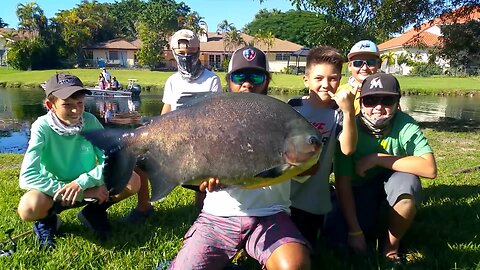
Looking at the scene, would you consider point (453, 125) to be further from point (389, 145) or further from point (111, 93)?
point (111, 93)

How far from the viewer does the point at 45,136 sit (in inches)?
152

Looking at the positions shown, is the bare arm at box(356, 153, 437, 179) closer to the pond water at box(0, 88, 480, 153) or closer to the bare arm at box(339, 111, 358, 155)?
the bare arm at box(339, 111, 358, 155)

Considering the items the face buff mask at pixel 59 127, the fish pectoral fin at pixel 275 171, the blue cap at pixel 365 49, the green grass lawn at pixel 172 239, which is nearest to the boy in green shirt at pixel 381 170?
the green grass lawn at pixel 172 239

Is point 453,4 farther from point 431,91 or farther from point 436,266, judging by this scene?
point 431,91

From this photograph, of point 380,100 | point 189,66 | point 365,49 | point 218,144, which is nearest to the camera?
point 218,144

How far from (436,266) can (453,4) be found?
40.0ft

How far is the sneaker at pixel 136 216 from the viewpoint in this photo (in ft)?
14.6

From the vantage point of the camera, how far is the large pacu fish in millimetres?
2389

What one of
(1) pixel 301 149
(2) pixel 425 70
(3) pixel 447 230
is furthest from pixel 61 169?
(2) pixel 425 70

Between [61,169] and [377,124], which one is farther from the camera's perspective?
[61,169]

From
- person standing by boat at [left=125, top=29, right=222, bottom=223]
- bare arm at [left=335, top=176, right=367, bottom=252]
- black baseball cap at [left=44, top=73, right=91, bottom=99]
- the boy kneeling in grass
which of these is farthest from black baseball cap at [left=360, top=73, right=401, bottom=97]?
black baseball cap at [left=44, top=73, right=91, bottom=99]

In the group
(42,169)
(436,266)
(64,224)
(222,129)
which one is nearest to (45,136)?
(42,169)

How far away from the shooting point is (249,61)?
10.1ft

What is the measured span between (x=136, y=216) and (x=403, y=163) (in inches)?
99.6
